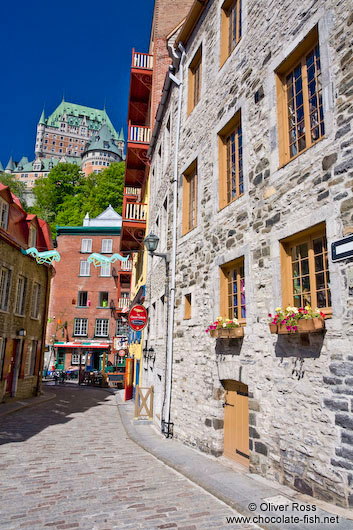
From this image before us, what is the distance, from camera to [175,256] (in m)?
10.6

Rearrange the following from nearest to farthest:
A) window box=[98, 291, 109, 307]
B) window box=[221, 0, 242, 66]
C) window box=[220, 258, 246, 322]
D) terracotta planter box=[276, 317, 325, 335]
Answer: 1. terracotta planter box=[276, 317, 325, 335]
2. window box=[220, 258, 246, 322]
3. window box=[221, 0, 242, 66]
4. window box=[98, 291, 109, 307]

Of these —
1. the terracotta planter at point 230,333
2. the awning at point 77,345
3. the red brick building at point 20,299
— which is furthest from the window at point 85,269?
the terracotta planter at point 230,333

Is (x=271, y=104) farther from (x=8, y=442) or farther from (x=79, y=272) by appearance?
(x=79, y=272)

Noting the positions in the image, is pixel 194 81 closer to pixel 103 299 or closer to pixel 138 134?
pixel 138 134

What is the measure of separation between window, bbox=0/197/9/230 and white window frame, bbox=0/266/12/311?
5.82ft

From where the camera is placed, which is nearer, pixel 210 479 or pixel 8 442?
pixel 210 479

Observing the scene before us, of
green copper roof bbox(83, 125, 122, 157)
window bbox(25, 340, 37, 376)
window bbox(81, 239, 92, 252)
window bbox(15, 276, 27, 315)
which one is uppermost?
green copper roof bbox(83, 125, 122, 157)

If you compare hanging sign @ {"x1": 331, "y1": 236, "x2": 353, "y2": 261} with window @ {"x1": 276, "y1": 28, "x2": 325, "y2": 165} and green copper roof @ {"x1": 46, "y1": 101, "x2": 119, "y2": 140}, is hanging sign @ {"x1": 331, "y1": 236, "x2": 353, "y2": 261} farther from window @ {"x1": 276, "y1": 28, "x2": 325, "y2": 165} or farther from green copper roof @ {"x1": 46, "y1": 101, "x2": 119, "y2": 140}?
green copper roof @ {"x1": 46, "y1": 101, "x2": 119, "y2": 140}

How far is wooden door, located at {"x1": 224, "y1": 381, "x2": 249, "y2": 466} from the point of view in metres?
6.69

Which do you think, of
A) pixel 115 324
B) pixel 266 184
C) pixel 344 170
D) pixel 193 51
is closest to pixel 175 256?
pixel 266 184

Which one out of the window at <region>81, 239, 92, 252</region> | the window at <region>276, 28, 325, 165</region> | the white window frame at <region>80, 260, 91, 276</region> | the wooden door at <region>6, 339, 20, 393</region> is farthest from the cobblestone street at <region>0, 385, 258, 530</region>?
Result: the window at <region>81, 239, 92, 252</region>

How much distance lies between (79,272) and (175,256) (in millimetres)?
29019

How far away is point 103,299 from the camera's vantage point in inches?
1496

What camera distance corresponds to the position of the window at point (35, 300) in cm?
2022
